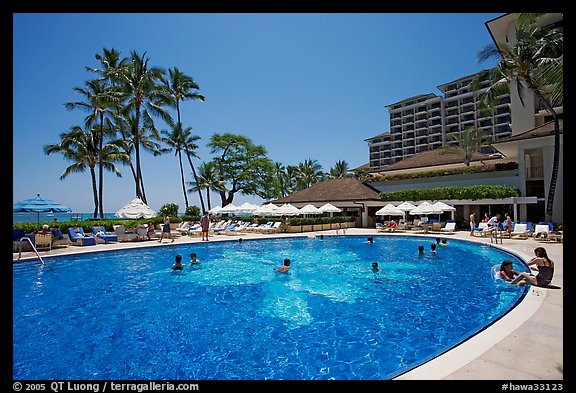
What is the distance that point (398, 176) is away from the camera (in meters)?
31.3

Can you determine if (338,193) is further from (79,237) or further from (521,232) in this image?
(79,237)

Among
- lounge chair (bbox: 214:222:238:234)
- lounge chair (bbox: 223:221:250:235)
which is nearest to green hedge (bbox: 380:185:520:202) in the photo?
lounge chair (bbox: 223:221:250:235)

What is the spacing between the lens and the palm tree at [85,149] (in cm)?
3019

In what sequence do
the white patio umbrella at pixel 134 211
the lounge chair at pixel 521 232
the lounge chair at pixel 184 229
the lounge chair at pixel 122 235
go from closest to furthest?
the lounge chair at pixel 521 232, the lounge chair at pixel 122 235, the white patio umbrella at pixel 134 211, the lounge chair at pixel 184 229

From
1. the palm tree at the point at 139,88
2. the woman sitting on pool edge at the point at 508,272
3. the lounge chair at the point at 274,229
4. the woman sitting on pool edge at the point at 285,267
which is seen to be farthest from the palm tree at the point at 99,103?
the woman sitting on pool edge at the point at 508,272

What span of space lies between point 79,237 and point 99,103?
43.0 feet

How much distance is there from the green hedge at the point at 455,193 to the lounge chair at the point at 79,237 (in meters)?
24.7

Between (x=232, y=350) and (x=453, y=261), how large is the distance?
10.7 meters

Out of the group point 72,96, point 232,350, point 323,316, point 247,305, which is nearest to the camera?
point 232,350

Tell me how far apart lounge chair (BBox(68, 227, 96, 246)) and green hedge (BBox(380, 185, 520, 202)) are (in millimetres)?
24747

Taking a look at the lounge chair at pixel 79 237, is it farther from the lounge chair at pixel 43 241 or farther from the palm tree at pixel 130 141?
the palm tree at pixel 130 141

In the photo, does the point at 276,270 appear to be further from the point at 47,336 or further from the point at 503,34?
the point at 503,34

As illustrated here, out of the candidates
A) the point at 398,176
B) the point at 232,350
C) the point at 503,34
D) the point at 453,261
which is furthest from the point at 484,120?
the point at 232,350

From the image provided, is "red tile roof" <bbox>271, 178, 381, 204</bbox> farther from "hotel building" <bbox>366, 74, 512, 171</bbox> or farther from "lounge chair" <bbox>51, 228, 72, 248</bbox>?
"hotel building" <bbox>366, 74, 512, 171</bbox>
